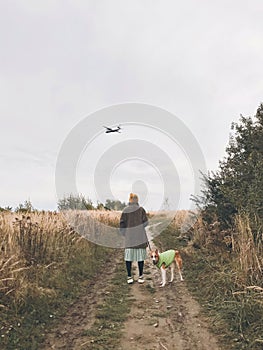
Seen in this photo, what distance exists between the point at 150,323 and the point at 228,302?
1.37 m

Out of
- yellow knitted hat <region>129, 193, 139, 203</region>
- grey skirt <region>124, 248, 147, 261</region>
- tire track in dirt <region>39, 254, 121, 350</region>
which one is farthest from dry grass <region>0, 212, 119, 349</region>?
yellow knitted hat <region>129, 193, 139, 203</region>

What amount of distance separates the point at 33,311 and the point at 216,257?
499 cm

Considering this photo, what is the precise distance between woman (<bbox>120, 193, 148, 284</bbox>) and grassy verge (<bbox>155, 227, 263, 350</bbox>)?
4.33 ft

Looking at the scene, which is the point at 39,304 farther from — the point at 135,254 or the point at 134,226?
the point at 134,226

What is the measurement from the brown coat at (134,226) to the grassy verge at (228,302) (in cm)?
152

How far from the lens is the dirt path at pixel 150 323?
4512 millimetres

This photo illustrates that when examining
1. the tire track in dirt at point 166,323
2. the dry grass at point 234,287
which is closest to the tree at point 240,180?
the dry grass at point 234,287

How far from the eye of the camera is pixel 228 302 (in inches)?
219

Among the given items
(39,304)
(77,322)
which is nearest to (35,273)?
(39,304)

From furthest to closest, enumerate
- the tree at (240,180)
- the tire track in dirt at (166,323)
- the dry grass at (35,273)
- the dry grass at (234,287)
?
the tree at (240,180)
the dry grass at (35,273)
the dry grass at (234,287)
the tire track in dirt at (166,323)

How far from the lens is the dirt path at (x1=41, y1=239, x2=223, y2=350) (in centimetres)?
451

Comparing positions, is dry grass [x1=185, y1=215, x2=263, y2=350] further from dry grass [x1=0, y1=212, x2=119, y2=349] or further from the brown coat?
dry grass [x1=0, y1=212, x2=119, y2=349]

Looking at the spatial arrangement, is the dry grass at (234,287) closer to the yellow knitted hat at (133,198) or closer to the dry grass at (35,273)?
the yellow knitted hat at (133,198)

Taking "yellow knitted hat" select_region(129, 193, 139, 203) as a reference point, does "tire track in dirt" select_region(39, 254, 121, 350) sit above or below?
below
